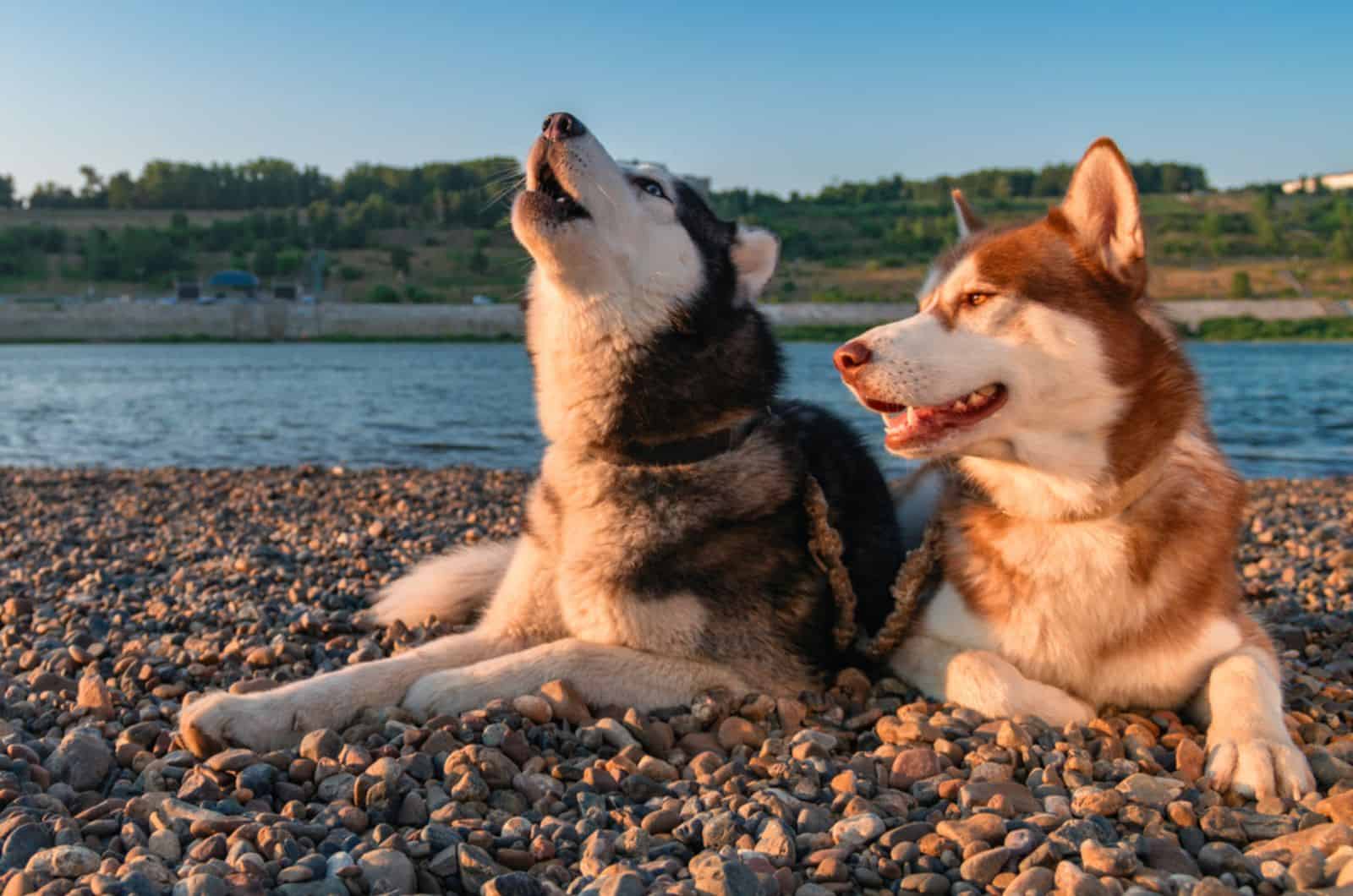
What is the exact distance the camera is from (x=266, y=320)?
3024 inches

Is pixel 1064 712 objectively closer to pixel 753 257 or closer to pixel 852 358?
pixel 852 358

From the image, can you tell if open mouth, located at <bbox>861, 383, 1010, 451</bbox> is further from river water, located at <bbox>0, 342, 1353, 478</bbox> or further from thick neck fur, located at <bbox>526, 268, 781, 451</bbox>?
river water, located at <bbox>0, 342, 1353, 478</bbox>

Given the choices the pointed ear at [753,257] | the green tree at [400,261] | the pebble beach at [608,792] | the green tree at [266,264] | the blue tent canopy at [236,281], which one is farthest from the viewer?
the green tree at [266,264]

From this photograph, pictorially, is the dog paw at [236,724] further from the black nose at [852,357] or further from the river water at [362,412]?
the river water at [362,412]

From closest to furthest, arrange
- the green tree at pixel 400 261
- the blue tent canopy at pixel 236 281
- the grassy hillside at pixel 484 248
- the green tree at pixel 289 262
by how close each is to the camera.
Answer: the grassy hillside at pixel 484 248 → the blue tent canopy at pixel 236 281 → the green tree at pixel 400 261 → the green tree at pixel 289 262

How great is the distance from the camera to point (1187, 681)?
355 cm

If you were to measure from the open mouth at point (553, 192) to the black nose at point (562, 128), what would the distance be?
0.08 meters

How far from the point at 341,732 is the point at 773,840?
63.7 inches

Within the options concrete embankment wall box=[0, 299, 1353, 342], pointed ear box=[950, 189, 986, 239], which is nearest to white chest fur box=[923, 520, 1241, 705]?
pointed ear box=[950, 189, 986, 239]

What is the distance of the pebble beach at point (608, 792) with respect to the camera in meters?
2.40

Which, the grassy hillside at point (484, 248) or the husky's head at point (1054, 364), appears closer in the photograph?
Result: the husky's head at point (1054, 364)

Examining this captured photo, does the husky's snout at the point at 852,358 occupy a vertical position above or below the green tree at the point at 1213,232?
below

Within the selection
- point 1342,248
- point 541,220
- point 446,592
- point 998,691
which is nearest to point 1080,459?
point 998,691

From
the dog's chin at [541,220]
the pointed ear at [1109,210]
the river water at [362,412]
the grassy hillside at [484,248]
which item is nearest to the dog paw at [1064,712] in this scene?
the river water at [362,412]
